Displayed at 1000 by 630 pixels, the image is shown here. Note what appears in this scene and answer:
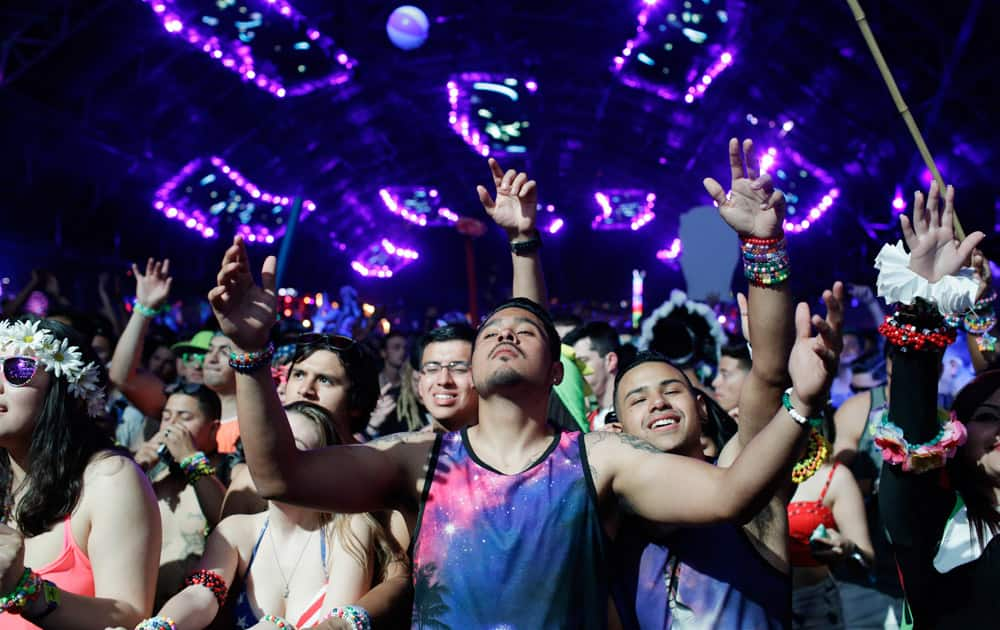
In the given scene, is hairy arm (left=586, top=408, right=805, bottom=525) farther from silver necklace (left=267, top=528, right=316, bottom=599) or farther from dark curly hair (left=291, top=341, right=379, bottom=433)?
dark curly hair (left=291, top=341, right=379, bottom=433)

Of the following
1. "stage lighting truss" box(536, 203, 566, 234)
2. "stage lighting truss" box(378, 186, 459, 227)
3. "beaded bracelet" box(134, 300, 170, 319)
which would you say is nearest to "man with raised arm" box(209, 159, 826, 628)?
"beaded bracelet" box(134, 300, 170, 319)

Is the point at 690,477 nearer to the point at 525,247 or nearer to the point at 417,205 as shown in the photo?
the point at 525,247

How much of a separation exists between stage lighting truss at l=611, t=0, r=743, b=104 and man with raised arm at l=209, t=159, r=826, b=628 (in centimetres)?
1252

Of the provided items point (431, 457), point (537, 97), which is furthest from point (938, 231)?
point (537, 97)

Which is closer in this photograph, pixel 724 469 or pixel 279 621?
pixel 724 469

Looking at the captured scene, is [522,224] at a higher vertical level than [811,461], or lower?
higher

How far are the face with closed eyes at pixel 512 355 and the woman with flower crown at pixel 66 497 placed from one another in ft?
3.56

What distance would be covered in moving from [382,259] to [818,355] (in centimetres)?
3395

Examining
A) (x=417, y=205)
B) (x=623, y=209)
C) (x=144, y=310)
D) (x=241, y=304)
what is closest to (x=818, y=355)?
(x=241, y=304)

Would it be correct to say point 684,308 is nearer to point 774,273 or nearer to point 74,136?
point 774,273

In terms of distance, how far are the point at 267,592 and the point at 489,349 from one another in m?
1.10

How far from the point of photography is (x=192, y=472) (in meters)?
3.48

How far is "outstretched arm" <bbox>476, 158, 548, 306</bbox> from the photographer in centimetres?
337

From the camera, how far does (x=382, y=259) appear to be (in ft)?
117
